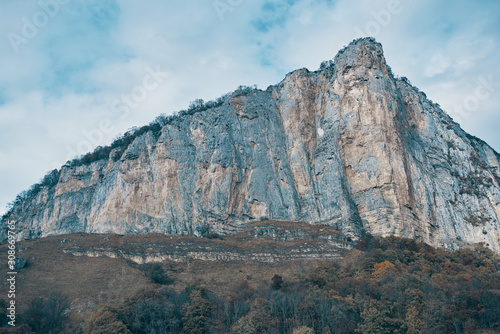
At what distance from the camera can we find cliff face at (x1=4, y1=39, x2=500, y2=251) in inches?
2506

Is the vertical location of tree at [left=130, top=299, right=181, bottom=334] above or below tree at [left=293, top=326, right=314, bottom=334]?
above

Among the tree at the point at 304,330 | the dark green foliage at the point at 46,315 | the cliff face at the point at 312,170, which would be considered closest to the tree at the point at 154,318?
the dark green foliage at the point at 46,315

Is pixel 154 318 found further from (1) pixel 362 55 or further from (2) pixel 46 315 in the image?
(1) pixel 362 55

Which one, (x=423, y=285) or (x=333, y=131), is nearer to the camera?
(x=423, y=285)

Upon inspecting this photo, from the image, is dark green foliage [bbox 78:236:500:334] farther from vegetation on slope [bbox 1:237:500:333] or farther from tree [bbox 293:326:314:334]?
tree [bbox 293:326:314:334]

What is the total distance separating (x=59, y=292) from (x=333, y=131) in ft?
142

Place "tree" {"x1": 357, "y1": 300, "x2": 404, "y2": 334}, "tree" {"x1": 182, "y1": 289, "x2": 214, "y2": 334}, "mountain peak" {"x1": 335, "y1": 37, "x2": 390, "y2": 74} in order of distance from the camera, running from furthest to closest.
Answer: "mountain peak" {"x1": 335, "y1": 37, "x2": 390, "y2": 74}, "tree" {"x1": 182, "y1": 289, "x2": 214, "y2": 334}, "tree" {"x1": 357, "y1": 300, "x2": 404, "y2": 334}

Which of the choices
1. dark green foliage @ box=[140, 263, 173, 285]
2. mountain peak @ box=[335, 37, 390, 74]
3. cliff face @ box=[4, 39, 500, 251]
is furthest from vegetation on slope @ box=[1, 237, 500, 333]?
mountain peak @ box=[335, 37, 390, 74]

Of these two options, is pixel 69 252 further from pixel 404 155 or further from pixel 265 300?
pixel 404 155

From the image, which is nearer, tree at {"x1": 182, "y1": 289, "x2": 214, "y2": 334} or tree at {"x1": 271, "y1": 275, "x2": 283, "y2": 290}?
tree at {"x1": 182, "y1": 289, "x2": 214, "y2": 334}

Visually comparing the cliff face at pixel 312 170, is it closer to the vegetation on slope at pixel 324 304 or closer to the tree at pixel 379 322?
the vegetation on slope at pixel 324 304

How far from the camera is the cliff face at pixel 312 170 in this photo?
6366cm

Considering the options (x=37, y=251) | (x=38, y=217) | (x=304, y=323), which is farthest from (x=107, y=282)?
(x=38, y=217)

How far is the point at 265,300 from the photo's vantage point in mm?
41188
